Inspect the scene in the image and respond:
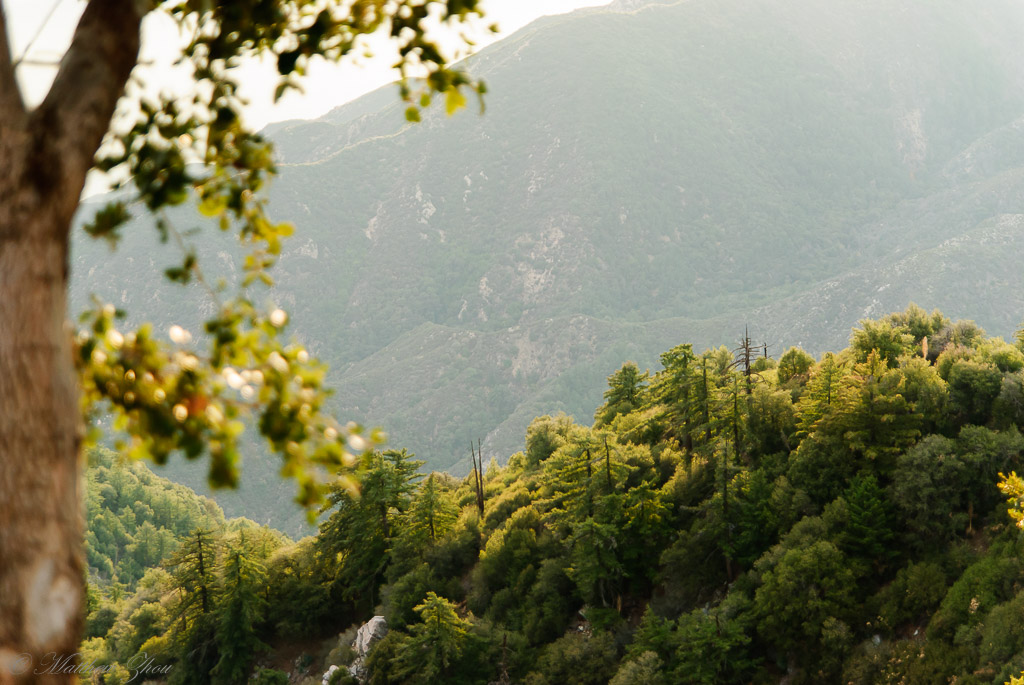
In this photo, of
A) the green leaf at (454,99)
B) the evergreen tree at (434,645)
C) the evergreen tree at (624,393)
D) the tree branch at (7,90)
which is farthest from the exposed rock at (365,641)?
the tree branch at (7,90)

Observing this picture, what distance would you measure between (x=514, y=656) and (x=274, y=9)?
36274 millimetres

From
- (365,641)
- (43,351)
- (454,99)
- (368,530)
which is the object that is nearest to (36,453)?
(43,351)

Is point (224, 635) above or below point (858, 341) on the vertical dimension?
below

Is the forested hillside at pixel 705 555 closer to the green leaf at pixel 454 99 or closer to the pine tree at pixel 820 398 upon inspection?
the pine tree at pixel 820 398

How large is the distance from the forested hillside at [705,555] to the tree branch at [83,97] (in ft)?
87.6

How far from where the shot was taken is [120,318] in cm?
352

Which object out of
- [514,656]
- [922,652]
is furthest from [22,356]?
[514,656]

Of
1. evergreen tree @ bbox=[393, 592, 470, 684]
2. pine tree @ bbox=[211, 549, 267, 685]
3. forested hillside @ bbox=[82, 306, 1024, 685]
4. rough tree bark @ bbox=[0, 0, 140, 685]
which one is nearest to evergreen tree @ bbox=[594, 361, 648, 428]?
forested hillside @ bbox=[82, 306, 1024, 685]

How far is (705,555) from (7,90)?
122ft

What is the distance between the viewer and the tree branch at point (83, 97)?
104 inches

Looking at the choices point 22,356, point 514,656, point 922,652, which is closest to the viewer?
point 22,356

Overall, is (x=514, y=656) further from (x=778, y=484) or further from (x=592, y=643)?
(x=778, y=484)

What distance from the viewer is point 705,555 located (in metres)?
36.6

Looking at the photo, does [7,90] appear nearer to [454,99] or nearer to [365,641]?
[454,99]
